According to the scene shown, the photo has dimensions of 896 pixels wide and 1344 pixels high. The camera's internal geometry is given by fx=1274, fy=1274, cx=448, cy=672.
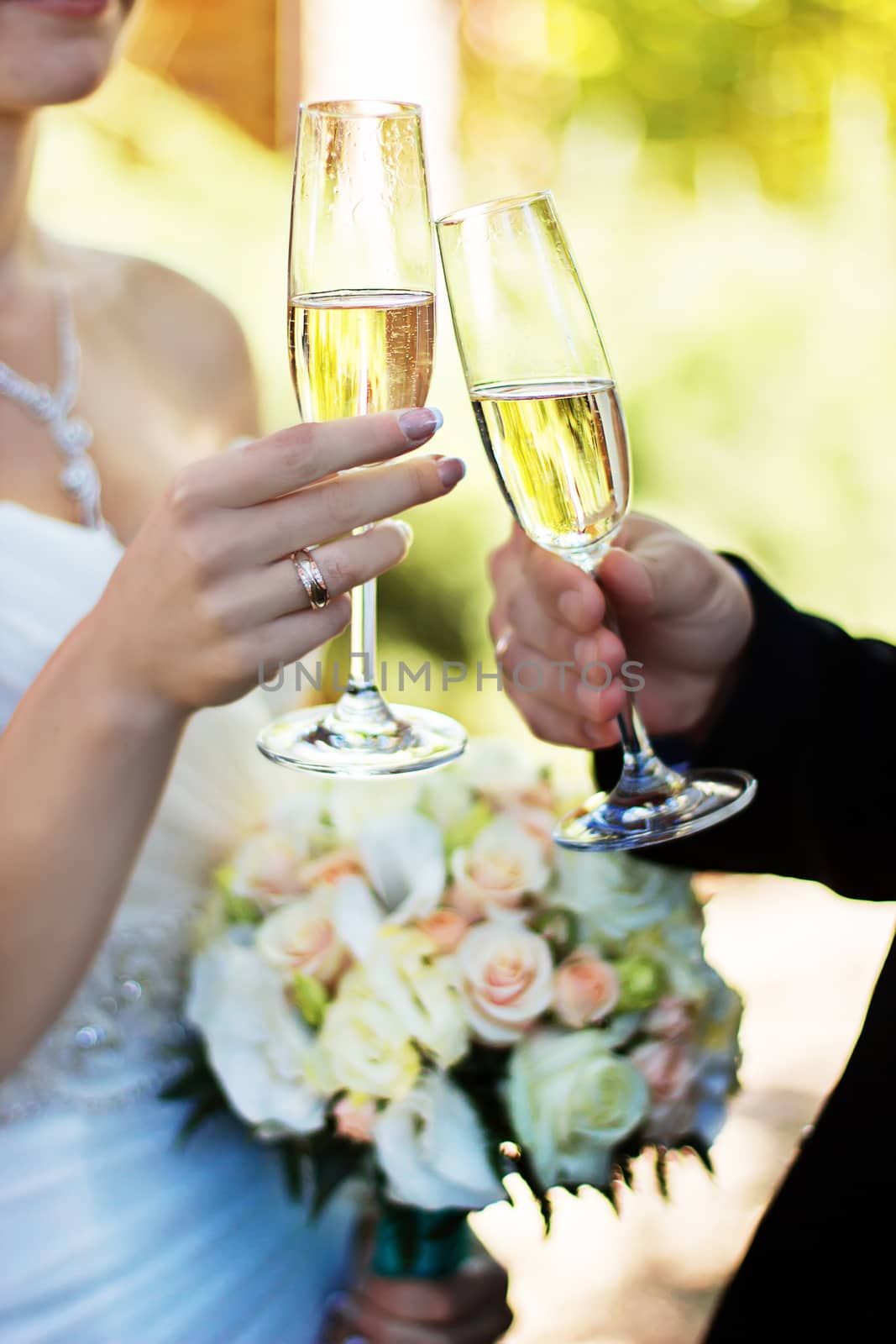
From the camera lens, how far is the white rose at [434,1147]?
0.99 metres

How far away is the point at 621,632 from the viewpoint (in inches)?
48.7

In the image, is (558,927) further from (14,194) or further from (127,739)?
(14,194)

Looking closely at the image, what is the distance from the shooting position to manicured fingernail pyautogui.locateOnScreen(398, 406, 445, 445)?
828 mm

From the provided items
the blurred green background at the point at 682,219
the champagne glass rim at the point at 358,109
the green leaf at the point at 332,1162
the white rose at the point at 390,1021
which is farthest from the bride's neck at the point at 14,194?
the blurred green background at the point at 682,219

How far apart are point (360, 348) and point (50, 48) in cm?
61

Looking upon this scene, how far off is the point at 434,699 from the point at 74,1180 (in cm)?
271

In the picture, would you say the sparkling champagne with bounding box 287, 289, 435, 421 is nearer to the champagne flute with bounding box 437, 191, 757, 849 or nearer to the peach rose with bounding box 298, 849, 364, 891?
the champagne flute with bounding box 437, 191, 757, 849

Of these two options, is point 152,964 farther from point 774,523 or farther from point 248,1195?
point 774,523

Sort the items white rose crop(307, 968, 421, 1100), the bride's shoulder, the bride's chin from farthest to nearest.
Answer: the bride's shoulder < the bride's chin < white rose crop(307, 968, 421, 1100)

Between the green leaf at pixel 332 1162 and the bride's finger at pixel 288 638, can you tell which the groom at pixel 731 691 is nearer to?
the bride's finger at pixel 288 638

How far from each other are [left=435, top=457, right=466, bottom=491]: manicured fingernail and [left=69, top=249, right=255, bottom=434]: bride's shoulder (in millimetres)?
1002

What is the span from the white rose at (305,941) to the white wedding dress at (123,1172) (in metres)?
0.17

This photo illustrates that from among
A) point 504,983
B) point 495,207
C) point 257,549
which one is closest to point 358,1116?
point 504,983

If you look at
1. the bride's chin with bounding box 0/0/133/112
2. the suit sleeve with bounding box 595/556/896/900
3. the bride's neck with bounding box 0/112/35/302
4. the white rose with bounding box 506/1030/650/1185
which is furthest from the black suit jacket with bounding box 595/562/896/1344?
the bride's neck with bounding box 0/112/35/302
